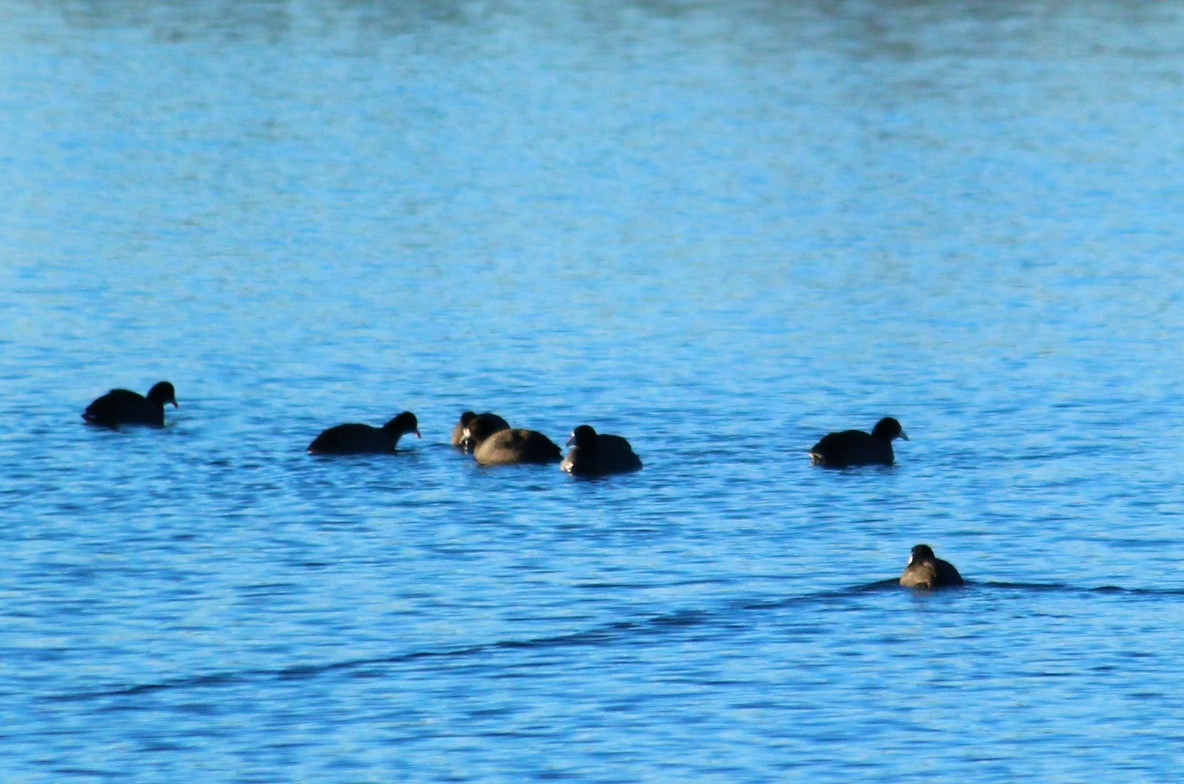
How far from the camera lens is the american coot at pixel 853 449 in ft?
85.9

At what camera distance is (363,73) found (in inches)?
2825

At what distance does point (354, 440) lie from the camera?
2688 cm

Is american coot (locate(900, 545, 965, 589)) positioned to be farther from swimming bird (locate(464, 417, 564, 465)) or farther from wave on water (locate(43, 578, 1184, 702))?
swimming bird (locate(464, 417, 564, 465))

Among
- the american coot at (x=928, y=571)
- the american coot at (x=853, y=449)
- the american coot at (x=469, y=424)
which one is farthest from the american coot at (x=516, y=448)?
the american coot at (x=928, y=571)

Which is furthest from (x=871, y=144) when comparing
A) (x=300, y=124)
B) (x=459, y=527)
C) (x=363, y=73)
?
(x=459, y=527)

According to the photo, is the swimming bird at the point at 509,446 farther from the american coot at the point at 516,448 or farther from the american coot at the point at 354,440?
the american coot at the point at 354,440

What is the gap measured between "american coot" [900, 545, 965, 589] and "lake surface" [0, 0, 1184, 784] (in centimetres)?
14

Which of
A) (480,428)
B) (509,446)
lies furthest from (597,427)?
(509,446)

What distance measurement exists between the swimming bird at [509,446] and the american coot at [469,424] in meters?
0.02

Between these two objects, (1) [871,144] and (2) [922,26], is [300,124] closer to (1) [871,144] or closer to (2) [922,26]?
(1) [871,144]

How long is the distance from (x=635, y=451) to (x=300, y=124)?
3400 cm

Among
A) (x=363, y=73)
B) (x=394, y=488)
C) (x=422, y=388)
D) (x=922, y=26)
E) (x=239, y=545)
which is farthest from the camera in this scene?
(x=922, y=26)

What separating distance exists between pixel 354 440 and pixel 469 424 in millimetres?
1356

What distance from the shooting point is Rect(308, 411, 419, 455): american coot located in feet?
87.9
